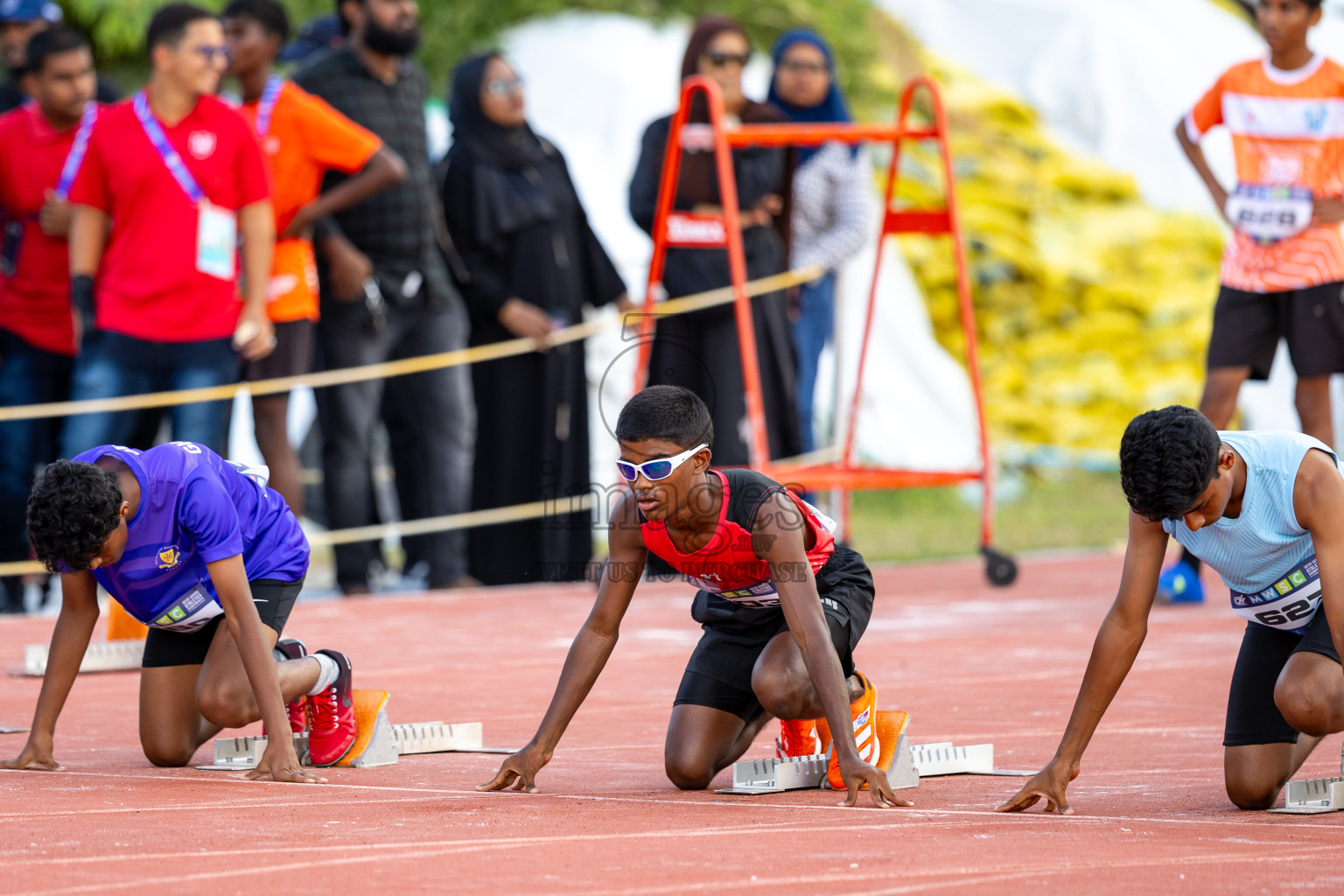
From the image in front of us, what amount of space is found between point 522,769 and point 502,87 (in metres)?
5.59

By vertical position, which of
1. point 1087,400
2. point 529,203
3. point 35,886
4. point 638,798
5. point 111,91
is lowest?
point 1087,400

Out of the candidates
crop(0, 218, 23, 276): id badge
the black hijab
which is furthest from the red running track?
the black hijab

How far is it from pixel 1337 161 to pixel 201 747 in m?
5.27

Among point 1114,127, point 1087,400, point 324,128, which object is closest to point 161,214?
point 324,128

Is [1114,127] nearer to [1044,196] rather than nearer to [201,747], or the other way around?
[1044,196]

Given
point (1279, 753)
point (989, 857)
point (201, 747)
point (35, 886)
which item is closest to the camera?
point (35, 886)

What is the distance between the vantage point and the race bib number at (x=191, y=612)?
5156 mm

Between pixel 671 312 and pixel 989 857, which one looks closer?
pixel 989 857

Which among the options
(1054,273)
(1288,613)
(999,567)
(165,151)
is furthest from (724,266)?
(1054,273)

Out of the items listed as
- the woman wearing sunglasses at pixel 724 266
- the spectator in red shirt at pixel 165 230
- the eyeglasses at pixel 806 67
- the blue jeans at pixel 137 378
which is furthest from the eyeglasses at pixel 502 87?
the blue jeans at pixel 137 378

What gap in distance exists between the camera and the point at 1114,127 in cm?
1927

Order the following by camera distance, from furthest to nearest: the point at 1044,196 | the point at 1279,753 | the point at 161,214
A: the point at 1044,196
the point at 161,214
the point at 1279,753

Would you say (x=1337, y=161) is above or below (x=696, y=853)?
above

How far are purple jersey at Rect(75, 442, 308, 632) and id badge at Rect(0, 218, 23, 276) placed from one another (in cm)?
360
